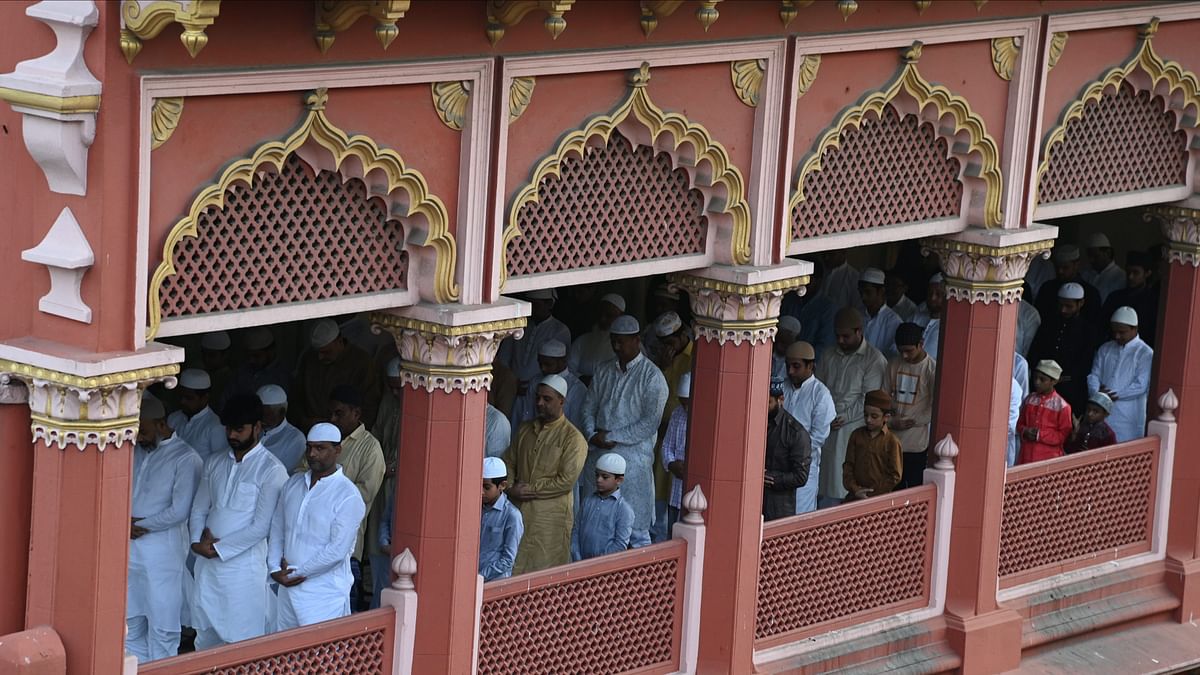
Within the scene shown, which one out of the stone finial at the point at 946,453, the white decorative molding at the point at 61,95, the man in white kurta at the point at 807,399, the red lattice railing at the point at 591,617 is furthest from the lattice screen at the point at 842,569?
the white decorative molding at the point at 61,95

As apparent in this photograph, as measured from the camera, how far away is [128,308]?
8.76 meters

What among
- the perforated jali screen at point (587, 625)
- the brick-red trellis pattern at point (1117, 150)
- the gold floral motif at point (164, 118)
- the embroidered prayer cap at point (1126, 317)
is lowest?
the perforated jali screen at point (587, 625)

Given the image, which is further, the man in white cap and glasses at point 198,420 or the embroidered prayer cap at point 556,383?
the embroidered prayer cap at point 556,383

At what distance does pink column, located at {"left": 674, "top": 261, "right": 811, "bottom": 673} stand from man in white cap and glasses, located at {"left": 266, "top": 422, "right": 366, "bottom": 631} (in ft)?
6.01

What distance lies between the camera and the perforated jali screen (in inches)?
420

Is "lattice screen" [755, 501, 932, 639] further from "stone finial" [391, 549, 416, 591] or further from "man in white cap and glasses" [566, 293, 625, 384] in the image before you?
"stone finial" [391, 549, 416, 591]

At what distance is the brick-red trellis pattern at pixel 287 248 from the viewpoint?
9.14 m

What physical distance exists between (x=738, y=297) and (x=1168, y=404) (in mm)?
3780

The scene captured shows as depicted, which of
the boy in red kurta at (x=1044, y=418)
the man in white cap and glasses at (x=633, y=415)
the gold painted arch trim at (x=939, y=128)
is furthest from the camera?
the boy in red kurta at (x=1044, y=418)

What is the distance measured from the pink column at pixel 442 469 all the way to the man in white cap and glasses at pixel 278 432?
108 centimetres

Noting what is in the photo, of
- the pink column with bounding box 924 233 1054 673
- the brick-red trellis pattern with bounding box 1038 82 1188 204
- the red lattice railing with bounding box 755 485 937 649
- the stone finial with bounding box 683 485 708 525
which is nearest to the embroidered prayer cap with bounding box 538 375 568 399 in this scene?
the stone finial with bounding box 683 485 708 525

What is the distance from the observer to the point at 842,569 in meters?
12.2

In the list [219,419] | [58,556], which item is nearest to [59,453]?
[58,556]

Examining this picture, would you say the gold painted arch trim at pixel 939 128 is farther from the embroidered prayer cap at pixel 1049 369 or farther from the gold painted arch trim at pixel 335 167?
the gold painted arch trim at pixel 335 167
